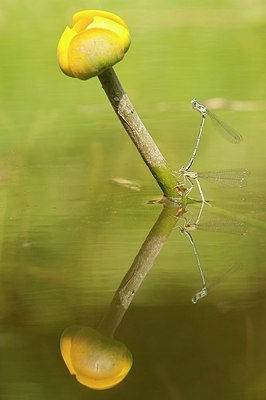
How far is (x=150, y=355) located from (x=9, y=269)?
273 millimetres

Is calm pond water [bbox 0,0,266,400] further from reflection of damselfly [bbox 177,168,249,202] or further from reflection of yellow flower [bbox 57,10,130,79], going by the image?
reflection of yellow flower [bbox 57,10,130,79]

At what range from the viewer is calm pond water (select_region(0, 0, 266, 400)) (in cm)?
67

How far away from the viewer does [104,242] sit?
3.21 ft

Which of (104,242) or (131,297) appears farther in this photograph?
(104,242)

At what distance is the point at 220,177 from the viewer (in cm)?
121

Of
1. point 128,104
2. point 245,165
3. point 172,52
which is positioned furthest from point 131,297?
point 172,52

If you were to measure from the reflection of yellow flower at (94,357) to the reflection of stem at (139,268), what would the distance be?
0.06 feet

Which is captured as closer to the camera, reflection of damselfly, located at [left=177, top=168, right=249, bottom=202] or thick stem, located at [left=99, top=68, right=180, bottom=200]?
thick stem, located at [left=99, top=68, right=180, bottom=200]

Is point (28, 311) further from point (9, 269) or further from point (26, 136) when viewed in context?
point (26, 136)

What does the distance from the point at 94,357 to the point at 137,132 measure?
48 cm

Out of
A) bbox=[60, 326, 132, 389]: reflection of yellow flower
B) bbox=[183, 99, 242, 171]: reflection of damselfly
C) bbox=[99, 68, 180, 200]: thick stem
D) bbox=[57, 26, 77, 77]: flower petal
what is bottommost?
bbox=[183, 99, 242, 171]: reflection of damselfly

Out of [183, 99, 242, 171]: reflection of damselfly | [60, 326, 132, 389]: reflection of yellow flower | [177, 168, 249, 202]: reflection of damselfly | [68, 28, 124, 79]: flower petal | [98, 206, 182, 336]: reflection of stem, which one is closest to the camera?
[60, 326, 132, 389]: reflection of yellow flower

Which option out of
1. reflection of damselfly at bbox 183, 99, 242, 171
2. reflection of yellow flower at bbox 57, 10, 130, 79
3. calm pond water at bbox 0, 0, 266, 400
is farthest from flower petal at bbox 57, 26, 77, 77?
reflection of damselfly at bbox 183, 99, 242, 171

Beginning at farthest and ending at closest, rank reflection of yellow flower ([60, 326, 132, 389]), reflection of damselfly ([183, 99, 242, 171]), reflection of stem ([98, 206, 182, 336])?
reflection of damselfly ([183, 99, 242, 171])
reflection of stem ([98, 206, 182, 336])
reflection of yellow flower ([60, 326, 132, 389])
